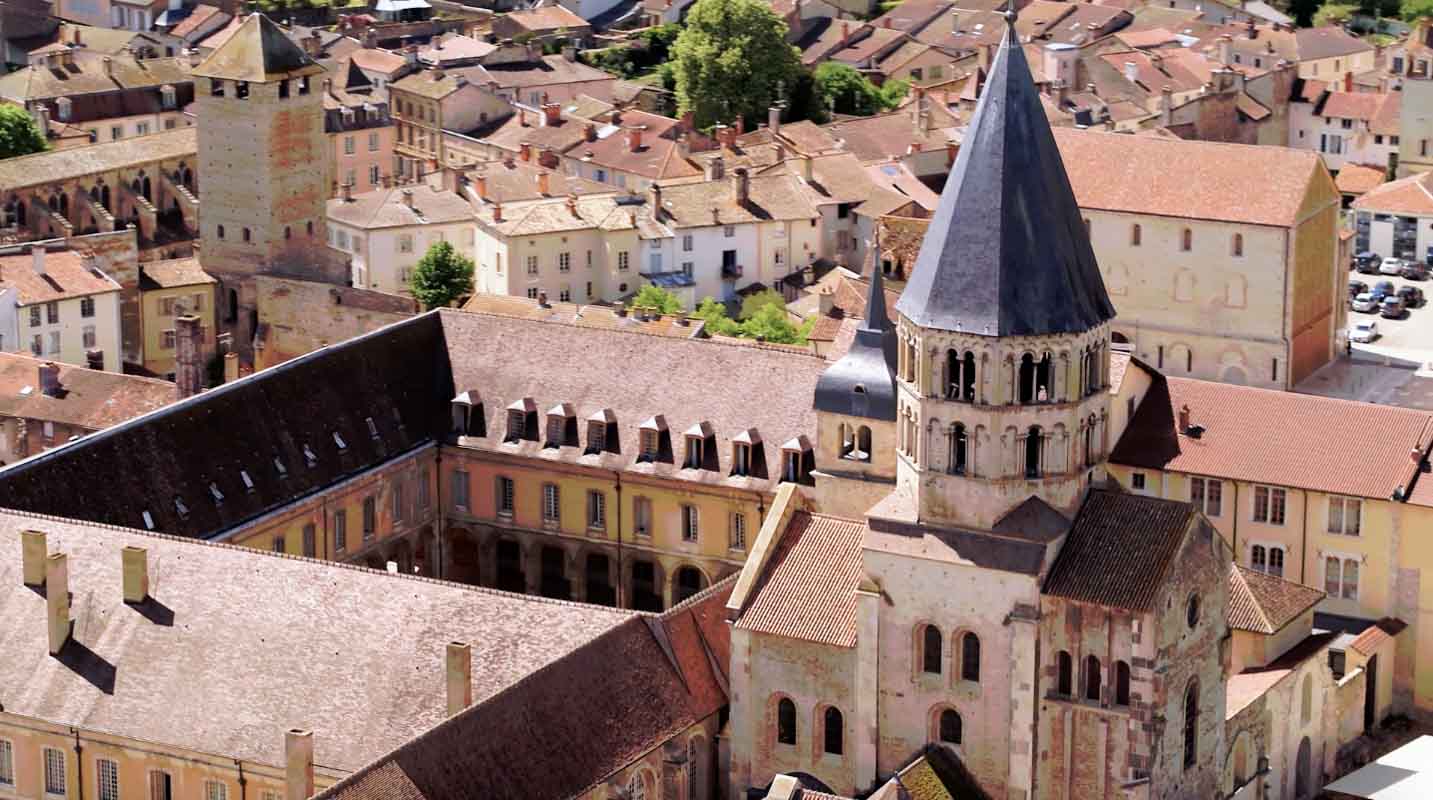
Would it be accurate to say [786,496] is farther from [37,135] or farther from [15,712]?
[37,135]

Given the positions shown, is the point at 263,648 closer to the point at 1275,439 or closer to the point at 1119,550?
the point at 1119,550

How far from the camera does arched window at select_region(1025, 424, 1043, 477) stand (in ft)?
328

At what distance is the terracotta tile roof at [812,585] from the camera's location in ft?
344

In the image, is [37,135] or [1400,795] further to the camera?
[37,135]

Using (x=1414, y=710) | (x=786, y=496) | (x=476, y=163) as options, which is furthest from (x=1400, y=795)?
(x=476, y=163)

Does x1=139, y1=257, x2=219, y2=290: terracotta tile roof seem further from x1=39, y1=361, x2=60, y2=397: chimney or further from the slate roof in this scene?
x1=39, y1=361, x2=60, y2=397: chimney

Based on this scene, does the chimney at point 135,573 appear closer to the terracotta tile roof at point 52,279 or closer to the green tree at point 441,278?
the terracotta tile roof at point 52,279

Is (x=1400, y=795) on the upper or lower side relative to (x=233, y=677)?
lower

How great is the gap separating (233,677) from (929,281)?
75.7 feet

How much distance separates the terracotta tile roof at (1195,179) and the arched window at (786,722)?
192ft

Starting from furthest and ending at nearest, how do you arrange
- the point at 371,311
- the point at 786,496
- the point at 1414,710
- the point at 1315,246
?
the point at 1315,246, the point at 371,311, the point at 1414,710, the point at 786,496

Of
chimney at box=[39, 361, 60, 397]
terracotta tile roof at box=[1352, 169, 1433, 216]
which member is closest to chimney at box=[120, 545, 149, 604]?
chimney at box=[39, 361, 60, 397]

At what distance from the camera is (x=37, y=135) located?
639ft

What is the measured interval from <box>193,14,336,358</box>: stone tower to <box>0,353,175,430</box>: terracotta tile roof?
55.2ft
